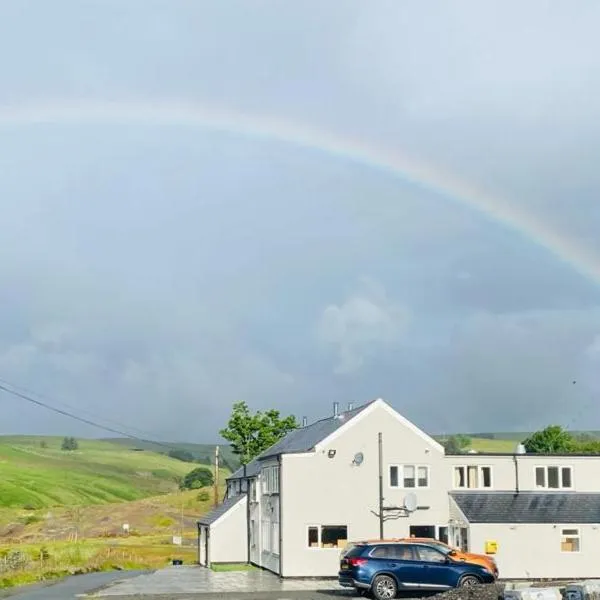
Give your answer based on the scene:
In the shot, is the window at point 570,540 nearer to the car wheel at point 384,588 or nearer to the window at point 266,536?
the window at point 266,536

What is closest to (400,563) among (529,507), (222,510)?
(529,507)

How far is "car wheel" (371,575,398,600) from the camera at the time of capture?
3944 centimetres

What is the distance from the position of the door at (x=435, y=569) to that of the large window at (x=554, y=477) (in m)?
19.6

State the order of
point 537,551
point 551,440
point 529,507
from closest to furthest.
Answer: point 537,551
point 529,507
point 551,440

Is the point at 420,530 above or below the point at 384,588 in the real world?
above

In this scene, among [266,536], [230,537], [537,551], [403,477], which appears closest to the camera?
[537,551]

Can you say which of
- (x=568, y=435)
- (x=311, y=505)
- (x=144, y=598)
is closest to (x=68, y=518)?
(x=568, y=435)

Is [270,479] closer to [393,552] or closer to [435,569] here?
[393,552]

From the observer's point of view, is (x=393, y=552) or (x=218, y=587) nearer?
(x=393, y=552)

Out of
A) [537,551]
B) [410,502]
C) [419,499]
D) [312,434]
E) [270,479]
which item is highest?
[312,434]

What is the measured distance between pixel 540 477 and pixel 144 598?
2660 centimetres

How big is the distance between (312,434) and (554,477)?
1424 cm

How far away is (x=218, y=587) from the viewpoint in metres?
47.1

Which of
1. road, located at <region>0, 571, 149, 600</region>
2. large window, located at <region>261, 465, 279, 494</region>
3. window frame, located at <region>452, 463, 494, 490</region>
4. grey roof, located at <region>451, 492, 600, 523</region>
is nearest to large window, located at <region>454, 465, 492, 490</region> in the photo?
window frame, located at <region>452, 463, 494, 490</region>
